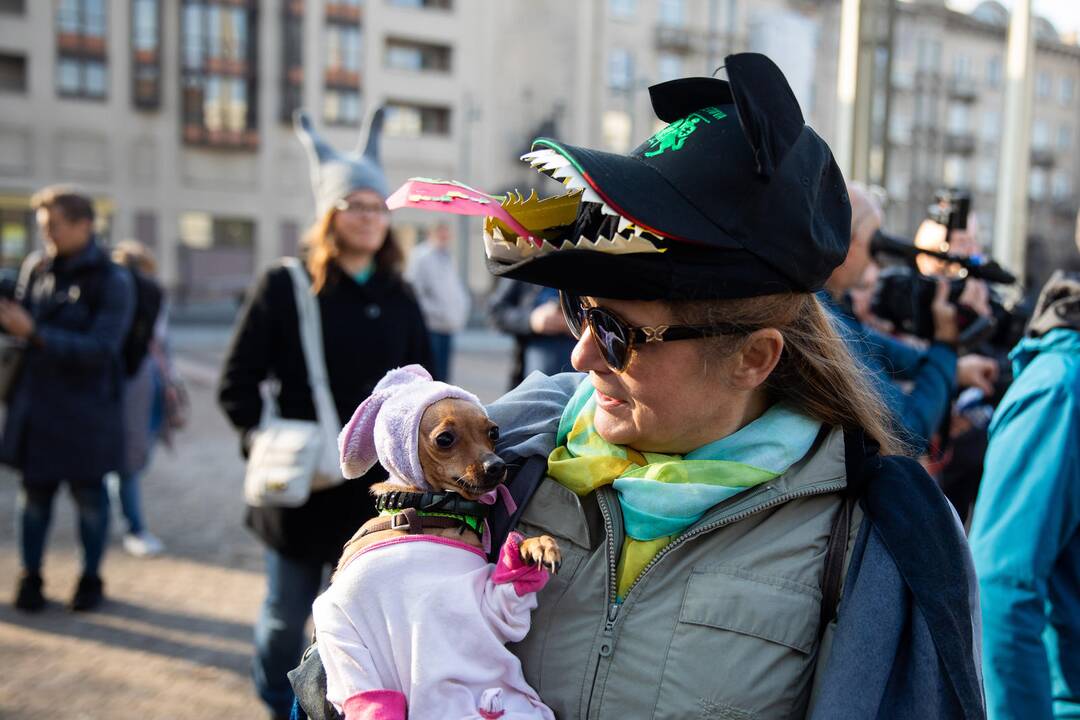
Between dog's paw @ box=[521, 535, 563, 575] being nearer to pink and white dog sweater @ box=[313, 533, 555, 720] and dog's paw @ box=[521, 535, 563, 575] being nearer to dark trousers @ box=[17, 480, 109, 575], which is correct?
pink and white dog sweater @ box=[313, 533, 555, 720]

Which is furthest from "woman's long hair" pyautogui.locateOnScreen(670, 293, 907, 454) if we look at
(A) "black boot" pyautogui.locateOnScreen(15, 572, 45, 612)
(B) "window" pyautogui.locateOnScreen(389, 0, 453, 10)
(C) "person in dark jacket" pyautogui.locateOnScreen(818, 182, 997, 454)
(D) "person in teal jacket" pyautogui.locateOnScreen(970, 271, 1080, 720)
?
(B) "window" pyautogui.locateOnScreen(389, 0, 453, 10)

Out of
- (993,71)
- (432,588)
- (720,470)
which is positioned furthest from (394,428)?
(993,71)

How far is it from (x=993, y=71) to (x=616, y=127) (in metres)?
24.0

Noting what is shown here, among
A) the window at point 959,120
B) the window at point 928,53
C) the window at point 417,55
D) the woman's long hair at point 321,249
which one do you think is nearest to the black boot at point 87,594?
the woman's long hair at point 321,249

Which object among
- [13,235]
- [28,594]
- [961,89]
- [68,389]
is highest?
[961,89]

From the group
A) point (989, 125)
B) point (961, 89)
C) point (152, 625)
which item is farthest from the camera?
point (989, 125)

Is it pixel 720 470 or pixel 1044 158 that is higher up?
pixel 1044 158

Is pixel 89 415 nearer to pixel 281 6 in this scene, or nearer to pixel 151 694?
pixel 151 694

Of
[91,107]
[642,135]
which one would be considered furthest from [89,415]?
[642,135]

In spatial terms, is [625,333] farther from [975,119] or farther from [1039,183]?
[1039,183]

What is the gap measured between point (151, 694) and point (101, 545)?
1.36m

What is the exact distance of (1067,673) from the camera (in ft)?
7.72

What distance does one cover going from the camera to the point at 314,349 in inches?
156

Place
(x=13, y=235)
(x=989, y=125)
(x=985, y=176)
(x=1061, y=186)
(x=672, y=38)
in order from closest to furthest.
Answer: (x=13, y=235)
(x=672, y=38)
(x=989, y=125)
(x=985, y=176)
(x=1061, y=186)
